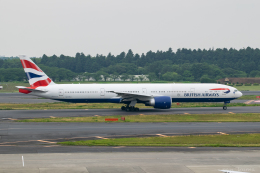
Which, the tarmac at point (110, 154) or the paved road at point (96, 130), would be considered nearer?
the tarmac at point (110, 154)

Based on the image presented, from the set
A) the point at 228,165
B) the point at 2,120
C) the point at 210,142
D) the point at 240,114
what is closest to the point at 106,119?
the point at 2,120

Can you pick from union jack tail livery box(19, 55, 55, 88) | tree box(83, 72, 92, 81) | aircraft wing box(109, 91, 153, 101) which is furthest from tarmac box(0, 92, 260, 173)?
tree box(83, 72, 92, 81)

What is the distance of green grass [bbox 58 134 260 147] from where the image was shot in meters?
26.5

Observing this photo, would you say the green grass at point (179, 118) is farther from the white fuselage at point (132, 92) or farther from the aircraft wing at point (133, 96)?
the white fuselage at point (132, 92)

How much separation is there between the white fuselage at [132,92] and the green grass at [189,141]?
824 inches

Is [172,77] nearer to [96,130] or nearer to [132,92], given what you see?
[132,92]

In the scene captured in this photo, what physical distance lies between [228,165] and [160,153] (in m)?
5.16

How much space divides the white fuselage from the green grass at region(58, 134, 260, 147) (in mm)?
20934

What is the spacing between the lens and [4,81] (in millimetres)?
152000

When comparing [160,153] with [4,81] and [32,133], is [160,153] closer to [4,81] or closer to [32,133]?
[32,133]

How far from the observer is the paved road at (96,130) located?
29.1 metres

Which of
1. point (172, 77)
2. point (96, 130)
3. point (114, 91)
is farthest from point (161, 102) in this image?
point (172, 77)

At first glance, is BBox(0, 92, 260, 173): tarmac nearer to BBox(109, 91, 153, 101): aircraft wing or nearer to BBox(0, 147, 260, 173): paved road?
BBox(0, 147, 260, 173): paved road

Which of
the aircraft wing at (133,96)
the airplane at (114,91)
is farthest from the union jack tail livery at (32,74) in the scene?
the aircraft wing at (133,96)
